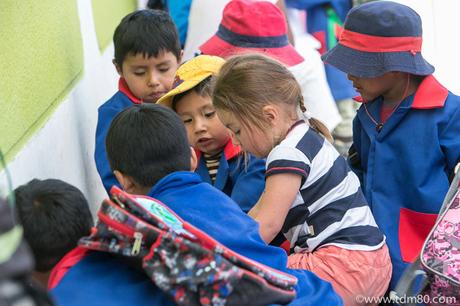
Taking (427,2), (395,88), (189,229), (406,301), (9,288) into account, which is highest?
(9,288)

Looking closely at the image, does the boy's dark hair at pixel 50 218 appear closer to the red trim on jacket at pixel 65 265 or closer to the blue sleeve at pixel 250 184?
the red trim on jacket at pixel 65 265

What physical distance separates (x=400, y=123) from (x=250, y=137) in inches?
24.3

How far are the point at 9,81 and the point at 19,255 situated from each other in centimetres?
130

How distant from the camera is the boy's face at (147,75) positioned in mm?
3426

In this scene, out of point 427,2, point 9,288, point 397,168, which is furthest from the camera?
point 427,2

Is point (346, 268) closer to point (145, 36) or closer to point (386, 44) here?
point (386, 44)

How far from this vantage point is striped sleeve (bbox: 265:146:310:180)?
8.79 feet

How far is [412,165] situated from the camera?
3041 millimetres

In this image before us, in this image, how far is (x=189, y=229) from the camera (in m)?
1.96

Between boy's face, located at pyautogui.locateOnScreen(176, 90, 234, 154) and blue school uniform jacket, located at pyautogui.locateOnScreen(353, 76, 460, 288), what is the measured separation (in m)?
0.56

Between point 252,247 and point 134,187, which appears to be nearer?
point 252,247

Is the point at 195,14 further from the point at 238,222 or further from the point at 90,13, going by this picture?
the point at 238,222

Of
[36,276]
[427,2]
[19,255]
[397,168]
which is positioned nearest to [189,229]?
[36,276]

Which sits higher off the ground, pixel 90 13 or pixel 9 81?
pixel 9 81
